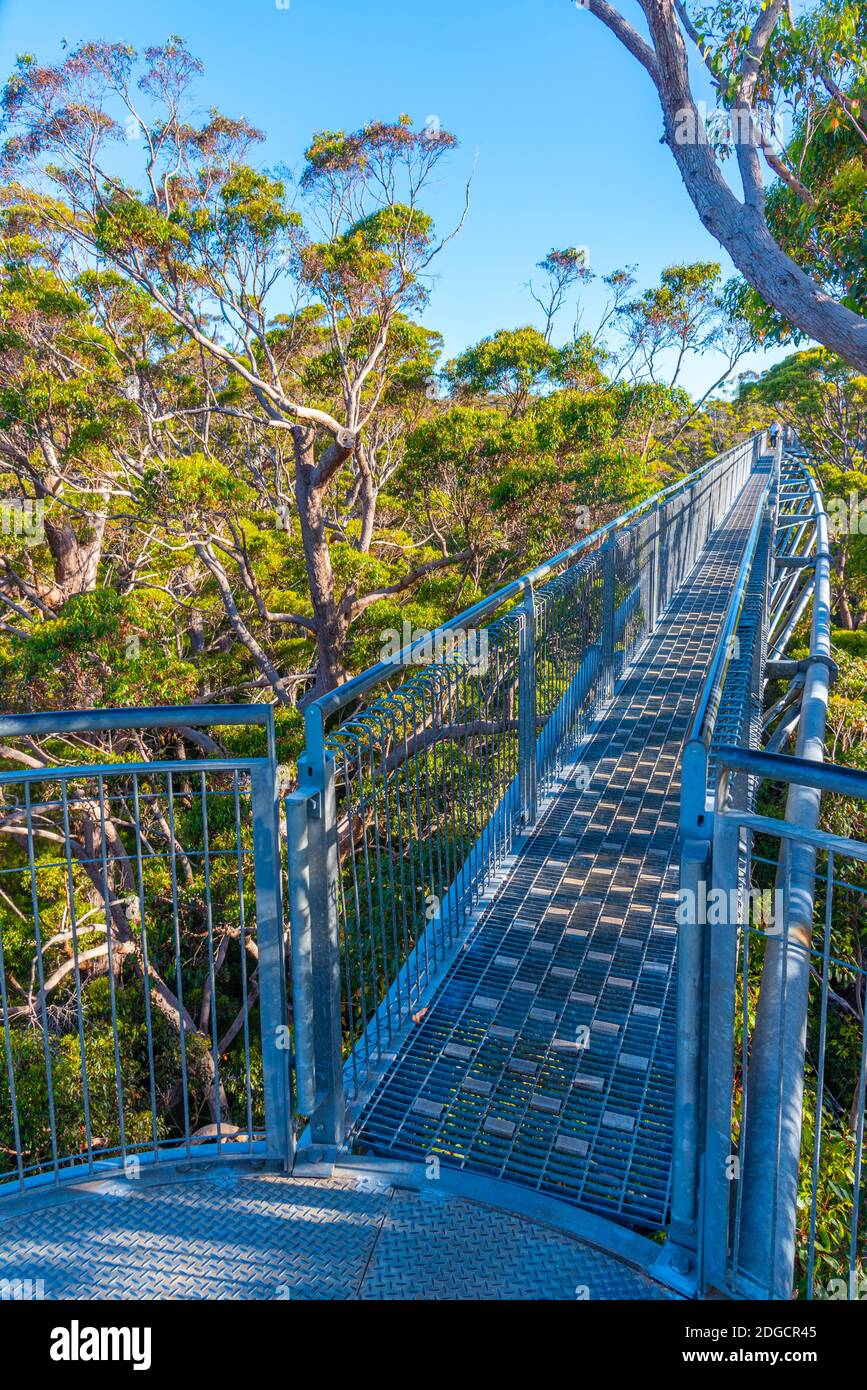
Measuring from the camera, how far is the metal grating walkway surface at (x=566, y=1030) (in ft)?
10.2

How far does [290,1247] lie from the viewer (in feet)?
8.34

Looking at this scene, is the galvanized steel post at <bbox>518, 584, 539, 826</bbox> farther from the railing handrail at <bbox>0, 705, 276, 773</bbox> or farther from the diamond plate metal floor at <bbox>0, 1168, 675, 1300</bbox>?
the diamond plate metal floor at <bbox>0, 1168, 675, 1300</bbox>

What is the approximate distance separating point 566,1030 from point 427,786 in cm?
120

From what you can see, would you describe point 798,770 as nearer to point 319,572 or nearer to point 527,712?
point 527,712

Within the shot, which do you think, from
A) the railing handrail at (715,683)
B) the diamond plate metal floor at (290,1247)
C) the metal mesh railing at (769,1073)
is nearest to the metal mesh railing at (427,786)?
the diamond plate metal floor at (290,1247)

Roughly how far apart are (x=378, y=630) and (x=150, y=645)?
3.63 meters

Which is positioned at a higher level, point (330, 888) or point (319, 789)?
point (319, 789)

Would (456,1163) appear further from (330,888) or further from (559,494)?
(559,494)

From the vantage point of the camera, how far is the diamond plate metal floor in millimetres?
2416

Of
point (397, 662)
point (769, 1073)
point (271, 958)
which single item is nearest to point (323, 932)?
point (271, 958)

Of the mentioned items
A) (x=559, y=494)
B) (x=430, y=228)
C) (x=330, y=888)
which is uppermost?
(x=430, y=228)

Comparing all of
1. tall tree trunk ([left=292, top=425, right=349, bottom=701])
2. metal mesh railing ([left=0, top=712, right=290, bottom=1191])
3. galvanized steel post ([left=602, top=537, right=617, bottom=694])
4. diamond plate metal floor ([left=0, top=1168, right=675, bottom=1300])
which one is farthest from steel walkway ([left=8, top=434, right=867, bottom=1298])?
tall tree trunk ([left=292, top=425, right=349, bottom=701])

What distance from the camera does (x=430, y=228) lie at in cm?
1595
